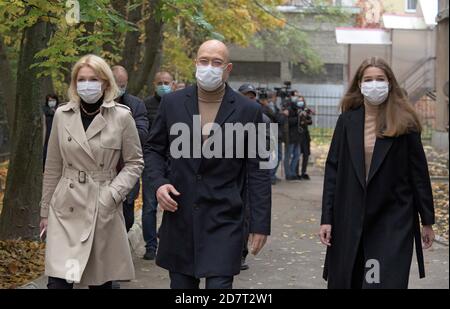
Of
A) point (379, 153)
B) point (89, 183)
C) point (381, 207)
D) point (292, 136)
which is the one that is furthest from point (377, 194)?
point (292, 136)

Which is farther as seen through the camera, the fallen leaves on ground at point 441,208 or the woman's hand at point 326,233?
the fallen leaves on ground at point 441,208

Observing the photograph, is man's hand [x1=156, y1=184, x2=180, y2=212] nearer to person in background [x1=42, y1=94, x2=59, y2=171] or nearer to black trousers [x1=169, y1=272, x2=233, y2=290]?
black trousers [x1=169, y1=272, x2=233, y2=290]

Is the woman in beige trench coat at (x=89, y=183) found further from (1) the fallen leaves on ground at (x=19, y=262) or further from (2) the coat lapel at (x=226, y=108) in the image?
(1) the fallen leaves on ground at (x=19, y=262)

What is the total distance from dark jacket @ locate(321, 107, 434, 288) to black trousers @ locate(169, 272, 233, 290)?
0.88 meters

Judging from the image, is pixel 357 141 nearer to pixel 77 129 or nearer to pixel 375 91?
pixel 375 91

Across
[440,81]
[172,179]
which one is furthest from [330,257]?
[440,81]

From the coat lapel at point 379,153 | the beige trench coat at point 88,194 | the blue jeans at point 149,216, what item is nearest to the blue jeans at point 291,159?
the blue jeans at point 149,216

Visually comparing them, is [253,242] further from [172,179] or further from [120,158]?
[120,158]

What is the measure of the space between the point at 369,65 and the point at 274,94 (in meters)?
13.1

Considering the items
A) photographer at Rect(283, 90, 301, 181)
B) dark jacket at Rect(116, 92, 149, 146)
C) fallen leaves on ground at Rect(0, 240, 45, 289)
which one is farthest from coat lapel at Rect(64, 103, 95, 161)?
photographer at Rect(283, 90, 301, 181)

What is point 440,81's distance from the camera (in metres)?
25.8

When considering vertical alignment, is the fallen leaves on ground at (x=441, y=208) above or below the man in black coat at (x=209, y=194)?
below

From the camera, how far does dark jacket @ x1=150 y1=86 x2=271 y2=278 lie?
5297mm

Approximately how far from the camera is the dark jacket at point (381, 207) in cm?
560
